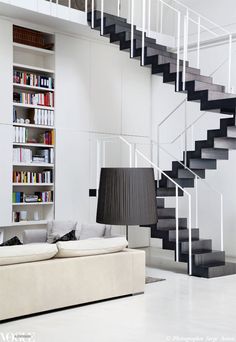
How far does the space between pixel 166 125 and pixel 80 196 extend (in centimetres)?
225

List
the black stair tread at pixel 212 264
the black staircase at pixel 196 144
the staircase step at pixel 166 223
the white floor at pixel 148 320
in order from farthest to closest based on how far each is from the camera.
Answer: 1. the staircase step at pixel 166 223
2. the black staircase at pixel 196 144
3. the black stair tread at pixel 212 264
4. the white floor at pixel 148 320

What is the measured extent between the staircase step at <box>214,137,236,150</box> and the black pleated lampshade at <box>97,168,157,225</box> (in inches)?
86.3

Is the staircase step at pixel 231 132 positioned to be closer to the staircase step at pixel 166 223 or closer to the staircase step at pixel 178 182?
the staircase step at pixel 178 182

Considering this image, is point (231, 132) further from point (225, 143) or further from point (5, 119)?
point (5, 119)

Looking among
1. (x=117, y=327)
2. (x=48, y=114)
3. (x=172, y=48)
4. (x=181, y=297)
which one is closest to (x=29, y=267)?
(x=117, y=327)

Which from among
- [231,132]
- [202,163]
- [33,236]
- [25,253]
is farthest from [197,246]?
[25,253]

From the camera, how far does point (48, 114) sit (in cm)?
874

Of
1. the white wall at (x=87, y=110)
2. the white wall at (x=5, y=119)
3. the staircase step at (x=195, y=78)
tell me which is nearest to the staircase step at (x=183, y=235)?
the staircase step at (x=195, y=78)

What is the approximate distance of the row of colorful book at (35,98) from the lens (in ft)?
27.8

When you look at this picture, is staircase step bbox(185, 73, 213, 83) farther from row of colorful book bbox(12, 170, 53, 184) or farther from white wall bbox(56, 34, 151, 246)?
row of colorful book bbox(12, 170, 53, 184)

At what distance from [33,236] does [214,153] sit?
2.72 meters

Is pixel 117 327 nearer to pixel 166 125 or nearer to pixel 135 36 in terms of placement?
pixel 135 36

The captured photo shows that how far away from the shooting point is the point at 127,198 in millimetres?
5449

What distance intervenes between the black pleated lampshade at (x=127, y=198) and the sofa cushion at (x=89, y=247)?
0.23m
